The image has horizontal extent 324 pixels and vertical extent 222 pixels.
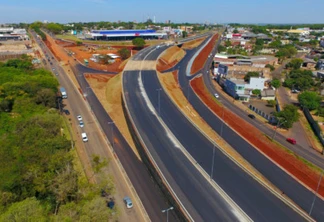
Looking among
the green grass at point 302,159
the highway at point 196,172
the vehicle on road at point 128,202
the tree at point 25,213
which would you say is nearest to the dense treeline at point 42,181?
the tree at point 25,213

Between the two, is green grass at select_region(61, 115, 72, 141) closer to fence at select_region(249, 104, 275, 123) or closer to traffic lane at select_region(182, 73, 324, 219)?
traffic lane at select_region(182, 73, 324, 219)

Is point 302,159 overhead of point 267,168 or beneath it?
beneath

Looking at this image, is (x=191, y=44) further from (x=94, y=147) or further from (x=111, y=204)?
(x=111, y=204)

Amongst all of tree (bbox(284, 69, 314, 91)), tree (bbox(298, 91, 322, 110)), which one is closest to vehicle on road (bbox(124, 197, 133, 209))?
tree (bbox(298, 91, 322, 110))

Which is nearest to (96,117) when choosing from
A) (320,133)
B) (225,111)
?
(225,111)

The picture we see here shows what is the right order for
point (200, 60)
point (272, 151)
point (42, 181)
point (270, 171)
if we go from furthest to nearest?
point (200, 60) → point (272, 151) → point (270, 171) → point (42, 181)

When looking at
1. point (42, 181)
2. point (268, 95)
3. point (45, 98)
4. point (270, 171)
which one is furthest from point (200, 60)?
point (42, 181)

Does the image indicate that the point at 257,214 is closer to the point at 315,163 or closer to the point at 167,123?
the point at 315,163
